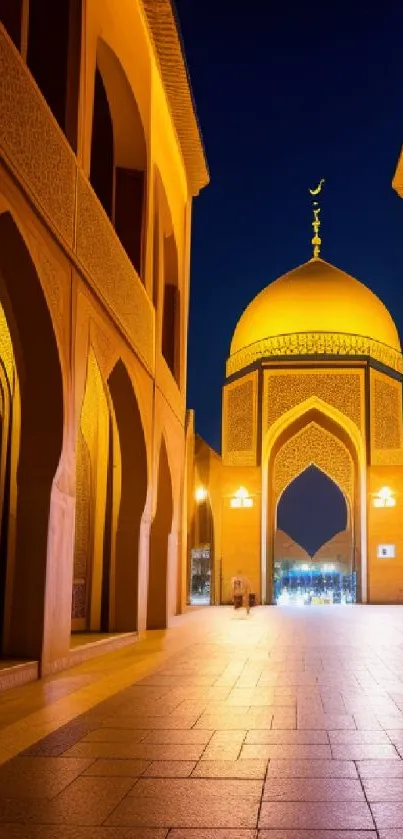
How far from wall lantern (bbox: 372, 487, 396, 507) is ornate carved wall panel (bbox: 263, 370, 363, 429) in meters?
1.73

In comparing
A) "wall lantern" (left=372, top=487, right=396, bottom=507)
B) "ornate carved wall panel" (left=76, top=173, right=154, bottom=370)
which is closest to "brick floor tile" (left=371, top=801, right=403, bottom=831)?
"ornate carved wall panel" (left=76, top=173, right=154, bottom=370)

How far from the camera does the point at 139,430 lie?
9.79 metres

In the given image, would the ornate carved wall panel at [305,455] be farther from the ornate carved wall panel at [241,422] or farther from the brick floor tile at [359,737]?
the brick floor tile at [359,737]

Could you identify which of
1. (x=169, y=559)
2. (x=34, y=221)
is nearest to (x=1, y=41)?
(x=34, y=221)

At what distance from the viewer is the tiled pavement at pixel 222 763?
266 centimetres

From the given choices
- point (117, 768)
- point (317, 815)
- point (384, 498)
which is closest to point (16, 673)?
point (117, 768)

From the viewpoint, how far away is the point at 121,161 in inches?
420

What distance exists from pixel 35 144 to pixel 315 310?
55.5 feet

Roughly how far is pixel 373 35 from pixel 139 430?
1056 inches

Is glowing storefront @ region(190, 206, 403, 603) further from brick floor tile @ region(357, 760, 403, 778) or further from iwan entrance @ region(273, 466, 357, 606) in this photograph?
brick floor tile @ region(357, 760, 403, 778)

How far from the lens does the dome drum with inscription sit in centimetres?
2177

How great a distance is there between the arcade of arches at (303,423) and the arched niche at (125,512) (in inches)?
374

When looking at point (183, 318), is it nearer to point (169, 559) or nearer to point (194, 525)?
point (169, 559)

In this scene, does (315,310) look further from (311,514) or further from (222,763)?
(311,514)
